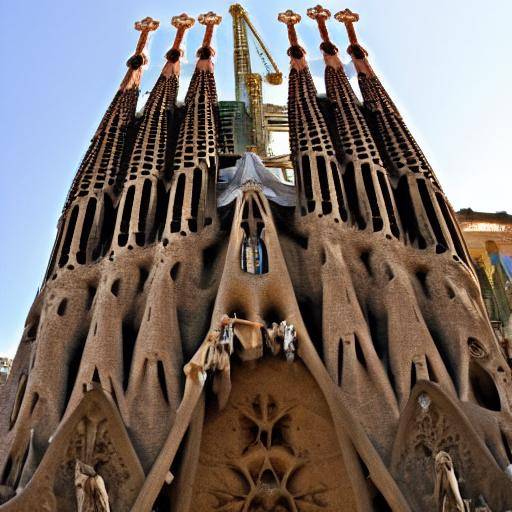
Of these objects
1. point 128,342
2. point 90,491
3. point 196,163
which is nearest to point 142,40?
point 196,163

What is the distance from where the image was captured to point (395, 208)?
12289 millimetres

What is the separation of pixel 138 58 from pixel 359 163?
263 inches

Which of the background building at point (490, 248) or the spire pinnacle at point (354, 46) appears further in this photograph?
the spire pinnacle at point (354, 46)

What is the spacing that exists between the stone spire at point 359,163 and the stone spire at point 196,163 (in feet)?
7.35

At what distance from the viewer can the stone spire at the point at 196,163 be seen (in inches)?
480

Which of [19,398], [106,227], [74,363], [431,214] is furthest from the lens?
[106,227]

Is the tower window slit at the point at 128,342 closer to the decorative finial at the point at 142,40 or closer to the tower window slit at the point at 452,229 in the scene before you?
the tower window slit at the point at 452,229

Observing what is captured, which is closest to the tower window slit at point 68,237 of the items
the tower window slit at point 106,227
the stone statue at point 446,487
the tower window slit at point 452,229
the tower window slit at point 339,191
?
the tower window slit at point 106,227

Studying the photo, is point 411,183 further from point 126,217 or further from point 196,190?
point 126,217

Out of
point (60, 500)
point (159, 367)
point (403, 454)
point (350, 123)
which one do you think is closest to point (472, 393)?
point (403, 454)

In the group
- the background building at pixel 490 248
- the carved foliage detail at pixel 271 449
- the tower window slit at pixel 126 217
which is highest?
the background building at pixel 490 248

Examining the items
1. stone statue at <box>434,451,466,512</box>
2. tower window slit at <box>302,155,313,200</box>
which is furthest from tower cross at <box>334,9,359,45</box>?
stone statue at <box>434,451,466,512</box>

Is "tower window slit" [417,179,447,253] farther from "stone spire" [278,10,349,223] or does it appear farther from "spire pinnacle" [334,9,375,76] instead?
"spire pinnacle" [334,9,375,76]

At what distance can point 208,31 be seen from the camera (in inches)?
733
